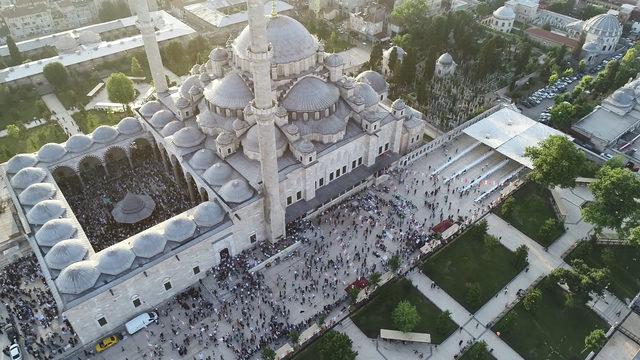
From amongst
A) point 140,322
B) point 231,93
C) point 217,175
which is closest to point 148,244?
point 140,322

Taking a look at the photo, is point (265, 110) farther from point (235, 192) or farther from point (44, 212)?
point (44, 212)

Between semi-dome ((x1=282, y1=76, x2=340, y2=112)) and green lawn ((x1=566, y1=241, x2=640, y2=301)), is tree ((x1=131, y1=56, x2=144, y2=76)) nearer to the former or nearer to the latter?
semi-dome ((x1=282, y1=76, x2=340, y2=112))

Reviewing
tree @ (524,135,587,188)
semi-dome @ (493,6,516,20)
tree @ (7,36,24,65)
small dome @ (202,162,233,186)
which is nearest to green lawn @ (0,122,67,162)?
tree @ (7,36,24,65)

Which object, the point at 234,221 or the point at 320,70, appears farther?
the point at 320,70

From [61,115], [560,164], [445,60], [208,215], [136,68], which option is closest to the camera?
[208,215]

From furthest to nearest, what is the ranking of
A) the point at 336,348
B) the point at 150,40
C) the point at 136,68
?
the point at 136,68, the point at 150,40, the point at 336,348

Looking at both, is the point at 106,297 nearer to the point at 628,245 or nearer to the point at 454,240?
the point at 454,240

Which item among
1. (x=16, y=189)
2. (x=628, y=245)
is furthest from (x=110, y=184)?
(x=628, y=245)
